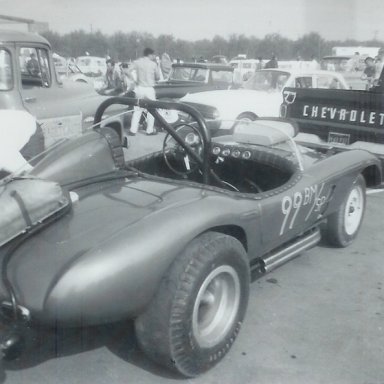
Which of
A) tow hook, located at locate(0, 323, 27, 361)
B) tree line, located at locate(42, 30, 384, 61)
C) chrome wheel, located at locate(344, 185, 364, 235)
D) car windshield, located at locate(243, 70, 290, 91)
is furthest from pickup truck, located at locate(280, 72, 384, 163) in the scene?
tree line, located at locate(42, 30, 384, 61)

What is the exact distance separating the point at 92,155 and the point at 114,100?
47 cm

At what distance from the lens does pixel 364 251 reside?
4.08 meters

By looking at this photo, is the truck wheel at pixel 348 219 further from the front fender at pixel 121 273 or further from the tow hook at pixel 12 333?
the tow hook at pixel 12 333

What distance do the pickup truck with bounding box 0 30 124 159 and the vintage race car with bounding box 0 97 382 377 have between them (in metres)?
3.41

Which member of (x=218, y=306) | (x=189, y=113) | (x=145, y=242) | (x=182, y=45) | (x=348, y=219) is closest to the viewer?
(x=145, y=242)

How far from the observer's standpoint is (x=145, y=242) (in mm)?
2162

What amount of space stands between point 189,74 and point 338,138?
5.99 m

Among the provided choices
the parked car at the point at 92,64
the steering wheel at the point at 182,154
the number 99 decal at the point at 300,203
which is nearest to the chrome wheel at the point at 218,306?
the number 99 decal at the point at 300,203

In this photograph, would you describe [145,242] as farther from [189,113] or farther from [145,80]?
[145,80]

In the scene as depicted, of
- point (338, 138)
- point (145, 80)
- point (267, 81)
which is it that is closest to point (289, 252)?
point (338, 138)

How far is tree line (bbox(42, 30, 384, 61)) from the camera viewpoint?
12630 mm

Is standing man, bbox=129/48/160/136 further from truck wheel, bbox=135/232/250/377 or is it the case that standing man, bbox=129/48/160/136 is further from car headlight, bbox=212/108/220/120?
truck wheel, bbox=135/232/250/377

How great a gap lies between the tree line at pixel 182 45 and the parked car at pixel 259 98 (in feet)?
10.8

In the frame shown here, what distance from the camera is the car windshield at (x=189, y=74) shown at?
11.3m
